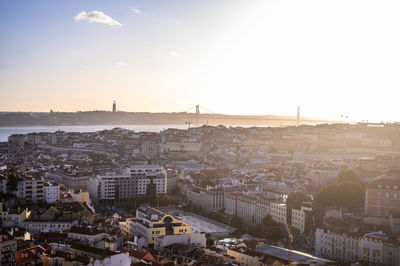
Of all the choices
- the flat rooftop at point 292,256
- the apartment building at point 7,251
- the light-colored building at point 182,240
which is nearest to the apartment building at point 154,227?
the light-colored building at point 182,240

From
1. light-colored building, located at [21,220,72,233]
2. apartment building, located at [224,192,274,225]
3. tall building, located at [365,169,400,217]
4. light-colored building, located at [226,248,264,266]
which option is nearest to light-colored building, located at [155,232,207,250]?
light-colored building, located at [226,248,264,266]

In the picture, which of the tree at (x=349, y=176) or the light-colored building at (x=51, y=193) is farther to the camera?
the tree at (x=349, y=176)

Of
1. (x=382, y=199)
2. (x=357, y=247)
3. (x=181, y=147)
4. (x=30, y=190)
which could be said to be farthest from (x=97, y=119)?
(x=357, y=247)

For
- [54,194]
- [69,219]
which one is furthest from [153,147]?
[69,219]

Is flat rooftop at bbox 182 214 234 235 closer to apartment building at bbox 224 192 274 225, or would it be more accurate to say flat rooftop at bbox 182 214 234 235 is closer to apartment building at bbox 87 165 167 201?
apartment building at bbox 224 192 274 225

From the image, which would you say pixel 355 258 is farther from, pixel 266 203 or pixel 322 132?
pixel 322 132

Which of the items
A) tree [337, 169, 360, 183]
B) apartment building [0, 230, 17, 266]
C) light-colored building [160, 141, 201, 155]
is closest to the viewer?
apartment building [0, 230, 17, 266]

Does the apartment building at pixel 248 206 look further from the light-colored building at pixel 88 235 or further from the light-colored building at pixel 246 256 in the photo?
the light-colored building at pixel 88 235
